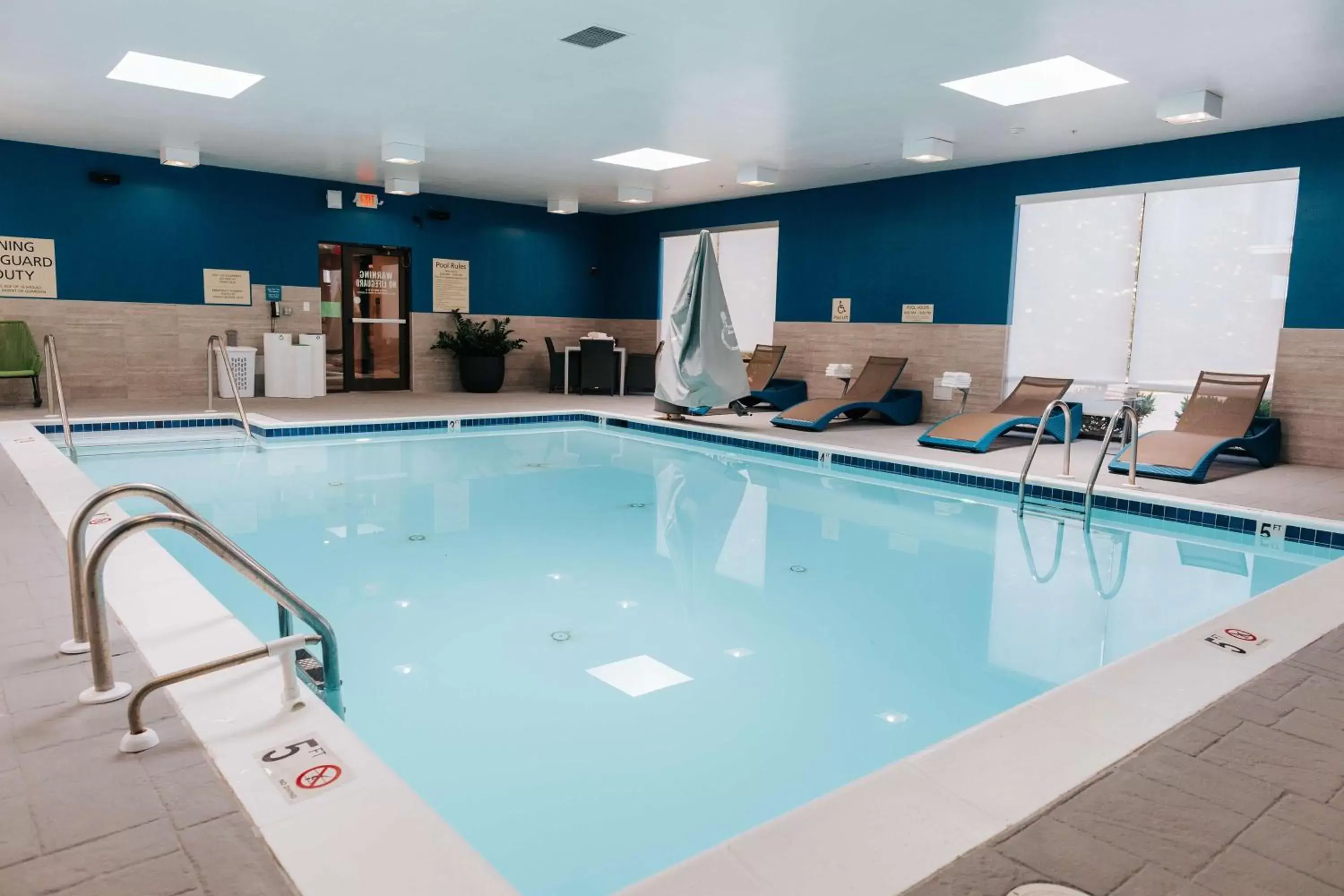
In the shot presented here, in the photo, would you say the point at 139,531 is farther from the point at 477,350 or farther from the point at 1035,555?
the point at 477,350

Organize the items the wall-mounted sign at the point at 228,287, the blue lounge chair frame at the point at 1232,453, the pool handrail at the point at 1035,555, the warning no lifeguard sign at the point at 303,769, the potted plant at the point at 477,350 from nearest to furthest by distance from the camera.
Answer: the warning no lifeguard sign at the point at 303,769 < the pool handrail at the point at 1035,555 < the blue lounge chair frame at the point at 1232,453 < the wall-mounted sign at the point at 228,287 < the potted plant at the point at 477,350

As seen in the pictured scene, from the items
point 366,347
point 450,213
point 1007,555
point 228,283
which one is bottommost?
point 1007,555

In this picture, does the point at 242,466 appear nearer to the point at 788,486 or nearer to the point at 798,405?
the point at 788,486

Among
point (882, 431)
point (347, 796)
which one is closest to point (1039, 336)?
point (882, 431)

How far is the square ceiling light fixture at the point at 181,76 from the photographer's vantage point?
20.7 ft

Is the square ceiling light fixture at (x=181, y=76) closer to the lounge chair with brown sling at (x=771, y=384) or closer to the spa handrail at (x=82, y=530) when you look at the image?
the spa handrail at (x=82, y=530)

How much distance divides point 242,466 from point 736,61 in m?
4.76

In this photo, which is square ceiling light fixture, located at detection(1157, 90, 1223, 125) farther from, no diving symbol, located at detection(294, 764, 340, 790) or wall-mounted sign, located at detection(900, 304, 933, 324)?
no diving symbol, located at detection(294, 764, 340, 790)

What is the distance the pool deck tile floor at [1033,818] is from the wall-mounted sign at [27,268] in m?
8.63

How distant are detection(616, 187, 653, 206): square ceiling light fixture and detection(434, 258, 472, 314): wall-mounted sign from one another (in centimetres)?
267

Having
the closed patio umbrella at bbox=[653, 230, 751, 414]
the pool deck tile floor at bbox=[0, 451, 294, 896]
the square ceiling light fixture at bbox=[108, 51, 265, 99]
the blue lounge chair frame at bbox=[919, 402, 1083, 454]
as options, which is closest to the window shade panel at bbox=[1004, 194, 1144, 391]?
the blue lounge chair frame at bbox=[919, 402, 1083, 454]

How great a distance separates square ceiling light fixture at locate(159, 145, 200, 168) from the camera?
9367 millimetres

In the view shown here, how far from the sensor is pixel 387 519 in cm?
541

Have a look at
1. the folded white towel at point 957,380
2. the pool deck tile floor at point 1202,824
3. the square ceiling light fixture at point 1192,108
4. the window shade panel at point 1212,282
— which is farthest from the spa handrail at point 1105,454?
the pool deck tile floor at point 1202,824
